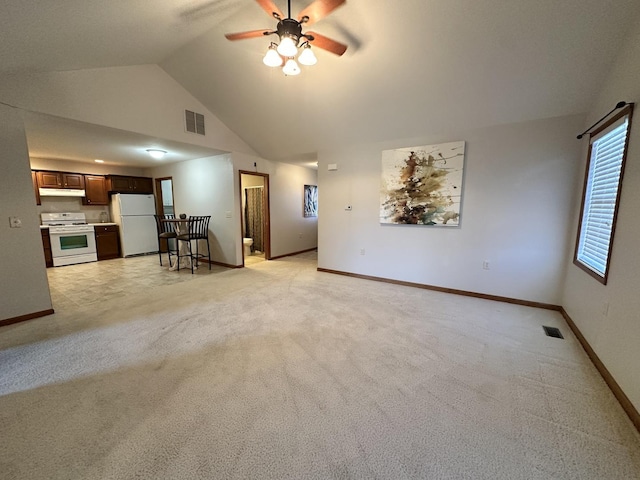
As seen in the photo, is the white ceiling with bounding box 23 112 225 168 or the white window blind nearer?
the white window blind

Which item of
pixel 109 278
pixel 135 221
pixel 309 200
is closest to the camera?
pixel 109 278

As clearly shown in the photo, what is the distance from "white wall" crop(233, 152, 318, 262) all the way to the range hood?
390 centimetres

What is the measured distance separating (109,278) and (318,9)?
5168 mm

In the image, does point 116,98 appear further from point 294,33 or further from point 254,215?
point 254,215

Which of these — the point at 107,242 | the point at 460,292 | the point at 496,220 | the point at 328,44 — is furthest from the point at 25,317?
the point at 496,220

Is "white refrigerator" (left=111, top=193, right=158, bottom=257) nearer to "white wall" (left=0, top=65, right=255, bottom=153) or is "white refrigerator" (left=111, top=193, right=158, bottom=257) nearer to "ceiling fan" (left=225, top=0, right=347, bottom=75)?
"white wall" (left=0, top=65, right=255, bottom=153)

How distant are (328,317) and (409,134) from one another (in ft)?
9.43

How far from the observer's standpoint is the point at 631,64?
202 cm

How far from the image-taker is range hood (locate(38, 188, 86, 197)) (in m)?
5.36

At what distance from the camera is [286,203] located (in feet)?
21.0

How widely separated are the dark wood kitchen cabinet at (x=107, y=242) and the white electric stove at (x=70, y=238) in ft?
0.31

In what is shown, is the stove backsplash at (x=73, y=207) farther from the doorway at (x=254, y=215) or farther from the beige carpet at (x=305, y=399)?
the beige carpet at (x=305, y=399)

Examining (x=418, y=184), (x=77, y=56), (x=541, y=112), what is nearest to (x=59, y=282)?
(x=77, y=56)

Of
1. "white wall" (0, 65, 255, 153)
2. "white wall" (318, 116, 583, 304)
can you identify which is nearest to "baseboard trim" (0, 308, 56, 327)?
"white wall" (0, 65, 255, 153)
